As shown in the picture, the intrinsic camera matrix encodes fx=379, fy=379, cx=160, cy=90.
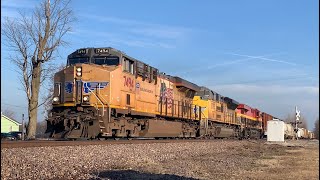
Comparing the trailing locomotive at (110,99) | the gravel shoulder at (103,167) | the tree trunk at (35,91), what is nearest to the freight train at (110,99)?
the trailing locomotive at (110,99)

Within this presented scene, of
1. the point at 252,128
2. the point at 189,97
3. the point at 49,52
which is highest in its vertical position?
the point at 49,52

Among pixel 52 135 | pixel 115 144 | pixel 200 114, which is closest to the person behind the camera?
pixel 115 144

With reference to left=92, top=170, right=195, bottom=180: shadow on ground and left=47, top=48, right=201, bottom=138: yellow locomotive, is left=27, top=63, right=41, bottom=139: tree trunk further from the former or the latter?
left=92, top=170, right=195, bottom=180: shadow on ground

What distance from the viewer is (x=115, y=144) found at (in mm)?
Answer: 16062

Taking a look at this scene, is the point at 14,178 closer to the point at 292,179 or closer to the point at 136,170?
the point at 136,170

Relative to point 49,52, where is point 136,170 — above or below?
below

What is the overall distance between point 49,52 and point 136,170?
2289 cm

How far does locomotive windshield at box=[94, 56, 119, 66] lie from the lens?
19422mm

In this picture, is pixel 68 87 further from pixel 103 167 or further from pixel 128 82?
pixel 103 167

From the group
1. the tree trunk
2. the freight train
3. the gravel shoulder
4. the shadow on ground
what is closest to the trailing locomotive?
the freight train

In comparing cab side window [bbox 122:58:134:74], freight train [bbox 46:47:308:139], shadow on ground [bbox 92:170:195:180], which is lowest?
shadow on ground [bbox 92:170:195:180]

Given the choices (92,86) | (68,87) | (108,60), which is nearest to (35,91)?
(68,87)

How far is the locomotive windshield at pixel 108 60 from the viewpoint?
765 inches

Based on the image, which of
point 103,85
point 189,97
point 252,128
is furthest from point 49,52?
point 252,128
